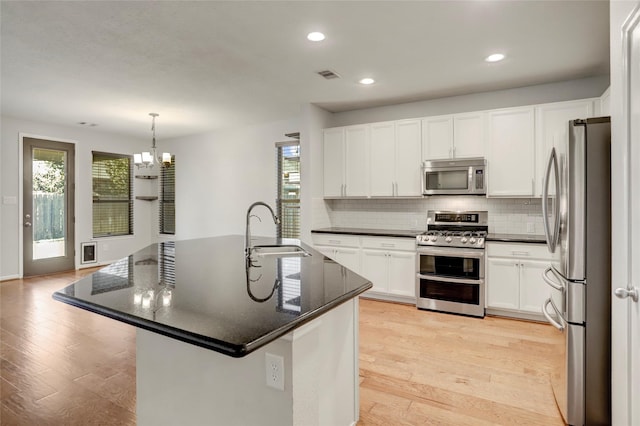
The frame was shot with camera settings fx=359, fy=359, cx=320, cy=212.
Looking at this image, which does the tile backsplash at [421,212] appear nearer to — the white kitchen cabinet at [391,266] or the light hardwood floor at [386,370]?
the white kitchen cabinet at [391,266]

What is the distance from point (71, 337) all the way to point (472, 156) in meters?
4.61

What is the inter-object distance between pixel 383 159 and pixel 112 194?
5.57 metres

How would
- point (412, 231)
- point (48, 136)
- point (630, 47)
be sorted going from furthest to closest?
point (48, 136)
point (412, 231)
point (630, 47)

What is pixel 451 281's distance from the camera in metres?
4.10

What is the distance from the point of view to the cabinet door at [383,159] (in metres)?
4.77

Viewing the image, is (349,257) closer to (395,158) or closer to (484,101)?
(395,158)

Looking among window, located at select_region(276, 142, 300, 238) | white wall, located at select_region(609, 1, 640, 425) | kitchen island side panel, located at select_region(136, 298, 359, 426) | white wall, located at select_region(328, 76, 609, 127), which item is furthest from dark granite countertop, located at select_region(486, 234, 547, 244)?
window, located at select_region(276, 142, 300, 238)

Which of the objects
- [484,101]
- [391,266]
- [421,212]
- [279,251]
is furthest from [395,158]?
[279,251]

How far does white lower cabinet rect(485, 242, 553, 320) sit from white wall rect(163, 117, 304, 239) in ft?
11.7

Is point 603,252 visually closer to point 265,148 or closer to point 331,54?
point 331,54

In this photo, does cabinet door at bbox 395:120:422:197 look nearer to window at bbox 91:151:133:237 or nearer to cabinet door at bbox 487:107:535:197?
cabinet door at bbox 487:107:535:197

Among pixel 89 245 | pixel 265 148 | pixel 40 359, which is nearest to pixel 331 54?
pixel 265 148

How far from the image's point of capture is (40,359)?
2.87 metres

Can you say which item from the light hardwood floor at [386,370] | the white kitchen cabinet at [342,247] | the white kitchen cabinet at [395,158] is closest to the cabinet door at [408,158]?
the white kitchen cabinet at [395,158]
